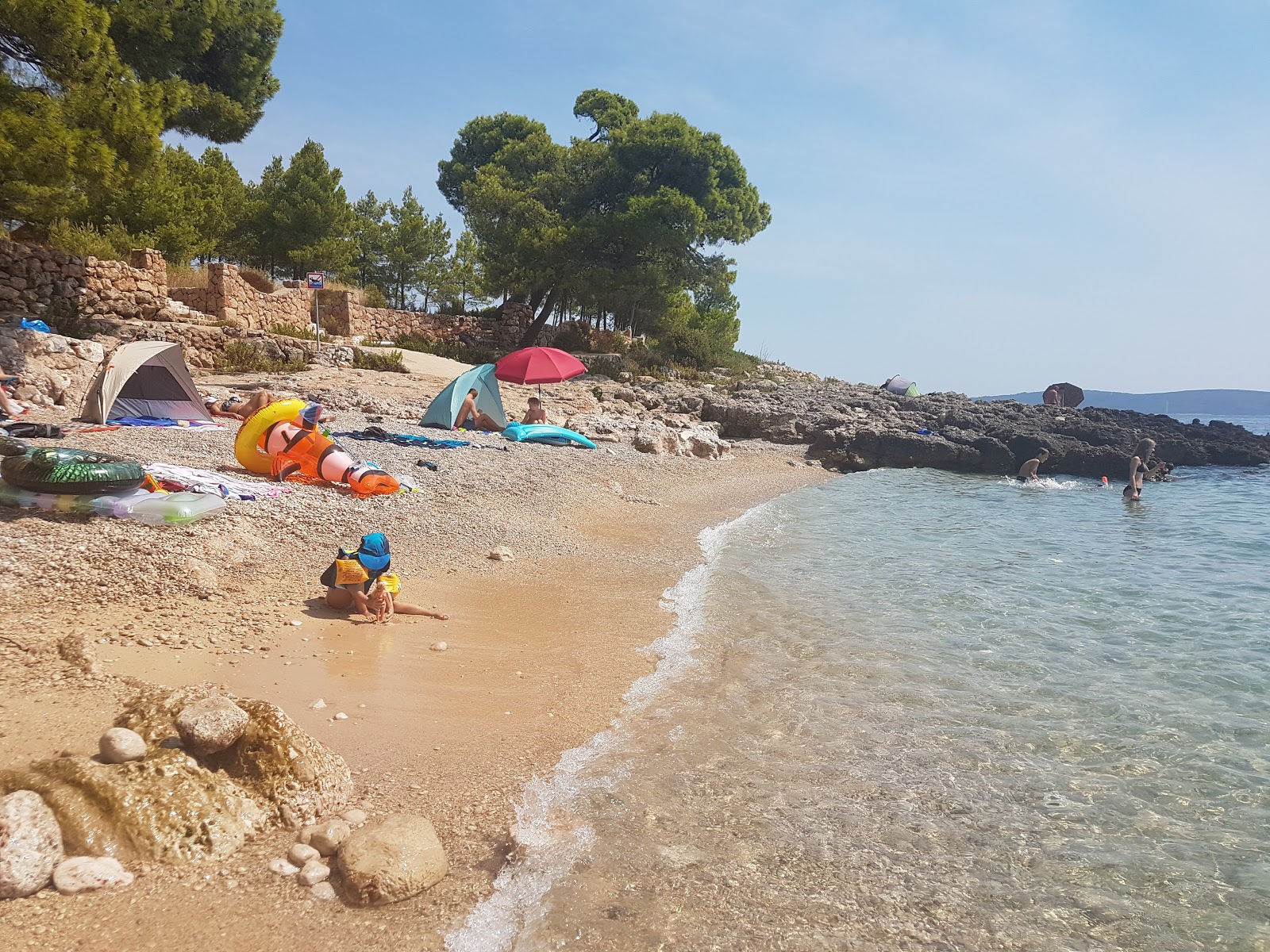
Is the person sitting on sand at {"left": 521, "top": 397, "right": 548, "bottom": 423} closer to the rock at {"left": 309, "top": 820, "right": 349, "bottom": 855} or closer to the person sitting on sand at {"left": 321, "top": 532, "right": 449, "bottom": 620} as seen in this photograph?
the person sitting on sand at {"left": 321, "top": 532, "right": 449, "bottom": 620}

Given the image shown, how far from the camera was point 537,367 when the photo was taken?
706 inches

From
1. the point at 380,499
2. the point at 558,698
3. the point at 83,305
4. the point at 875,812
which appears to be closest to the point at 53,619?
the point at 558,698

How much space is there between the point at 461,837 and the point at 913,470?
20.9 meters

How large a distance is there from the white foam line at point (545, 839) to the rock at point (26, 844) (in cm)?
152

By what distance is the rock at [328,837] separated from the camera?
3223 millimetres

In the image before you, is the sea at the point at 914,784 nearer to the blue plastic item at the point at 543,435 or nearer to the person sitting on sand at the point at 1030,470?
the blue plastic item at the point at 543,435

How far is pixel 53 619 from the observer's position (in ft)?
16.4

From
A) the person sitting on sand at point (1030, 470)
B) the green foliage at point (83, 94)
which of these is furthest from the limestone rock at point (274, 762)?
the person sitting on sand at point (1030, 470)

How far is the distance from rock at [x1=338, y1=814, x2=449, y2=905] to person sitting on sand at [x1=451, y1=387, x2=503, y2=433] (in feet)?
43.5

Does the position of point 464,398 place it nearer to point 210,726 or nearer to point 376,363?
point 376,363

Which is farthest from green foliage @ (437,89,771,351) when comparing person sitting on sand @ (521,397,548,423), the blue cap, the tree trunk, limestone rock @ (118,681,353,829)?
limestone rock @ (118,681,353,829)

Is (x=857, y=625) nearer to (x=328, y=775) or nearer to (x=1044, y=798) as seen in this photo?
(x=1044, y=798)

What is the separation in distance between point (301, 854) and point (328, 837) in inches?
4.6

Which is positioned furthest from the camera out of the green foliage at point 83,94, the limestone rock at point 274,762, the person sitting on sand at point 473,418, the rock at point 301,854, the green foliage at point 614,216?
the green foliage at point 614,216
